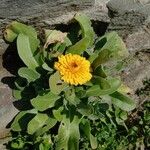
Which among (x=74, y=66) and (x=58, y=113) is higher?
(x=74, y=66)

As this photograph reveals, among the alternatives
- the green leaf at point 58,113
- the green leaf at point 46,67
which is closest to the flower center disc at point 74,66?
the green leaf at point 46,67

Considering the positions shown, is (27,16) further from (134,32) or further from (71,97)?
(134,32)

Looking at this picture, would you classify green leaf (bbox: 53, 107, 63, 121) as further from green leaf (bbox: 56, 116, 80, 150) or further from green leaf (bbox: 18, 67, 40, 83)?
green leaf (bbox: 18, 67, 40, 83)

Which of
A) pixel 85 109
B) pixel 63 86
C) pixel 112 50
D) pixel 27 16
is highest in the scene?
pixel 27 16

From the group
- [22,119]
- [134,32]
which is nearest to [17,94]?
[22,119]

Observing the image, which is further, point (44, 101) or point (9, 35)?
point (9, 35)

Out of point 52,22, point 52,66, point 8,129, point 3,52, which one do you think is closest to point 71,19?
point 52,22

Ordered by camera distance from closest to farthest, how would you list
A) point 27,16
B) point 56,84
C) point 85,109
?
point 56,84 < point 85,109 < point 27,16
